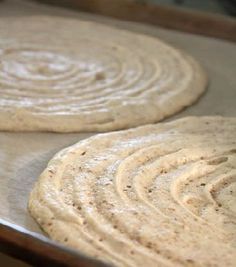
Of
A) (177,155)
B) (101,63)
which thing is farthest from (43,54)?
(177,155)

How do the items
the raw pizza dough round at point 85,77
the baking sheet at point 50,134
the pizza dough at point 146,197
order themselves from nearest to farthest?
the pizza dough at point 146,197
the baking sheet at point 50,134
the raw pizza dough round at point 85,77

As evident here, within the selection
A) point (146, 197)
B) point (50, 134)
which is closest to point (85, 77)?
point (50, 134)

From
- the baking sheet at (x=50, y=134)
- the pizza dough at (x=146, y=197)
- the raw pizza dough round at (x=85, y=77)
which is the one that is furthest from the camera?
the raw pizza dough round at (x=85, y=77)

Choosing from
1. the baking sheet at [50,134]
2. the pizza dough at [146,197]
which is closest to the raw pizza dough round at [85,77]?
the baking sheet at [50,134]

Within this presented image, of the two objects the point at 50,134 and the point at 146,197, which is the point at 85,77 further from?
the point at 146,197

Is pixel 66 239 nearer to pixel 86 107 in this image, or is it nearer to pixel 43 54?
pixel 86 107

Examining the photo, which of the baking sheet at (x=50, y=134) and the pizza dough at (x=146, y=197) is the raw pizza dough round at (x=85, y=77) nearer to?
the baking sheet at (x=50, y=134)
